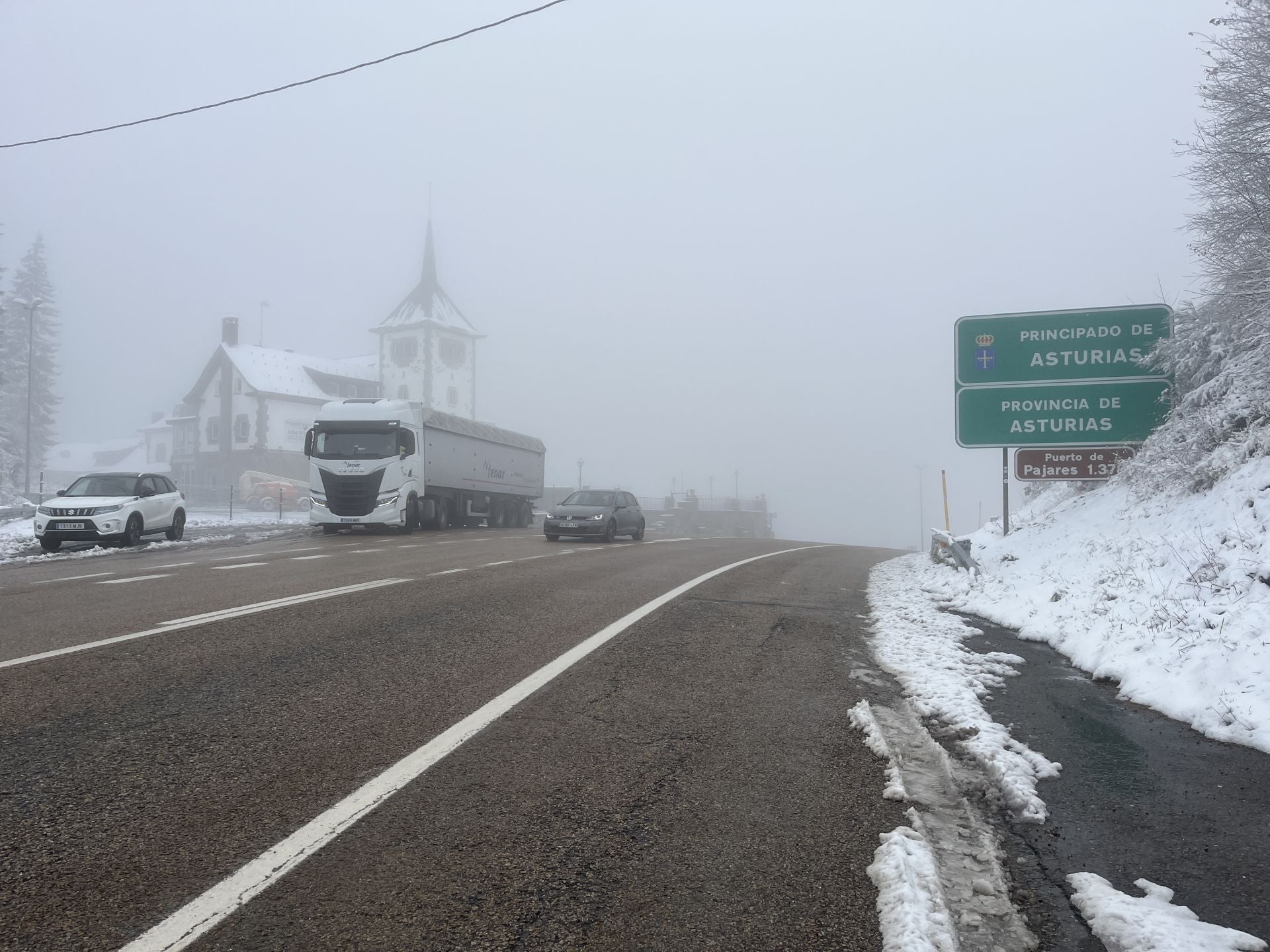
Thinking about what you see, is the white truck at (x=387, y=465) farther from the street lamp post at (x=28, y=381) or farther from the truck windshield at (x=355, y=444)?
the street lamp post at (x=28, y=381)

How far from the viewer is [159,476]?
841 inches

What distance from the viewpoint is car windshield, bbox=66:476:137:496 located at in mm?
19188

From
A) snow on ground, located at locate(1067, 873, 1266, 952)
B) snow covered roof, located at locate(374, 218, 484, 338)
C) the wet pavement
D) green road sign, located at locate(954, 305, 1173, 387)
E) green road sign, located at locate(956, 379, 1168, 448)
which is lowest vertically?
the wet pavement

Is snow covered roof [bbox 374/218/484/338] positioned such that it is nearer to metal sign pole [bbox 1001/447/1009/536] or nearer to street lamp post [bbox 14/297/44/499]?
street lamp post [bbox 14/297/44/499]

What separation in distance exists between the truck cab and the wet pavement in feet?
66.9

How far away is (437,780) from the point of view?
3.80 meters

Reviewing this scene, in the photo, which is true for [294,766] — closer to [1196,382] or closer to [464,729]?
[464,729]

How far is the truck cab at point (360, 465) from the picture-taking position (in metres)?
23.6

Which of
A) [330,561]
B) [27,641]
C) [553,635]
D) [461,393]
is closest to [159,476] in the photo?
[330,561]

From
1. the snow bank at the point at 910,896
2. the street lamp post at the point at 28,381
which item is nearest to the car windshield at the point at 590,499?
the snow bank at the point at 910,896

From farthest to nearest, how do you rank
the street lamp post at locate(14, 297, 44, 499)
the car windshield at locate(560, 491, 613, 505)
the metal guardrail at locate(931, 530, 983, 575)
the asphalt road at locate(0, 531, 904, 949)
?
the street lamp post at locate(14, 297, 44, 499) < the car windshield at locate(560, 491, 613, 505) < the metal guardrail at locate(931, 530, 983, 575) < the asphalt road at locate(0, 531, 904, 949)

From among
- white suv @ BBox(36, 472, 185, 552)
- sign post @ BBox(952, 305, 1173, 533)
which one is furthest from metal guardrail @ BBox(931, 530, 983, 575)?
white suv @ BBox(36, 472, 185, 552)

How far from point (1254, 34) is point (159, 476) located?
2376 centimetres

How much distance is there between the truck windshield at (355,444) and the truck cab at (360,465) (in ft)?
0.06
